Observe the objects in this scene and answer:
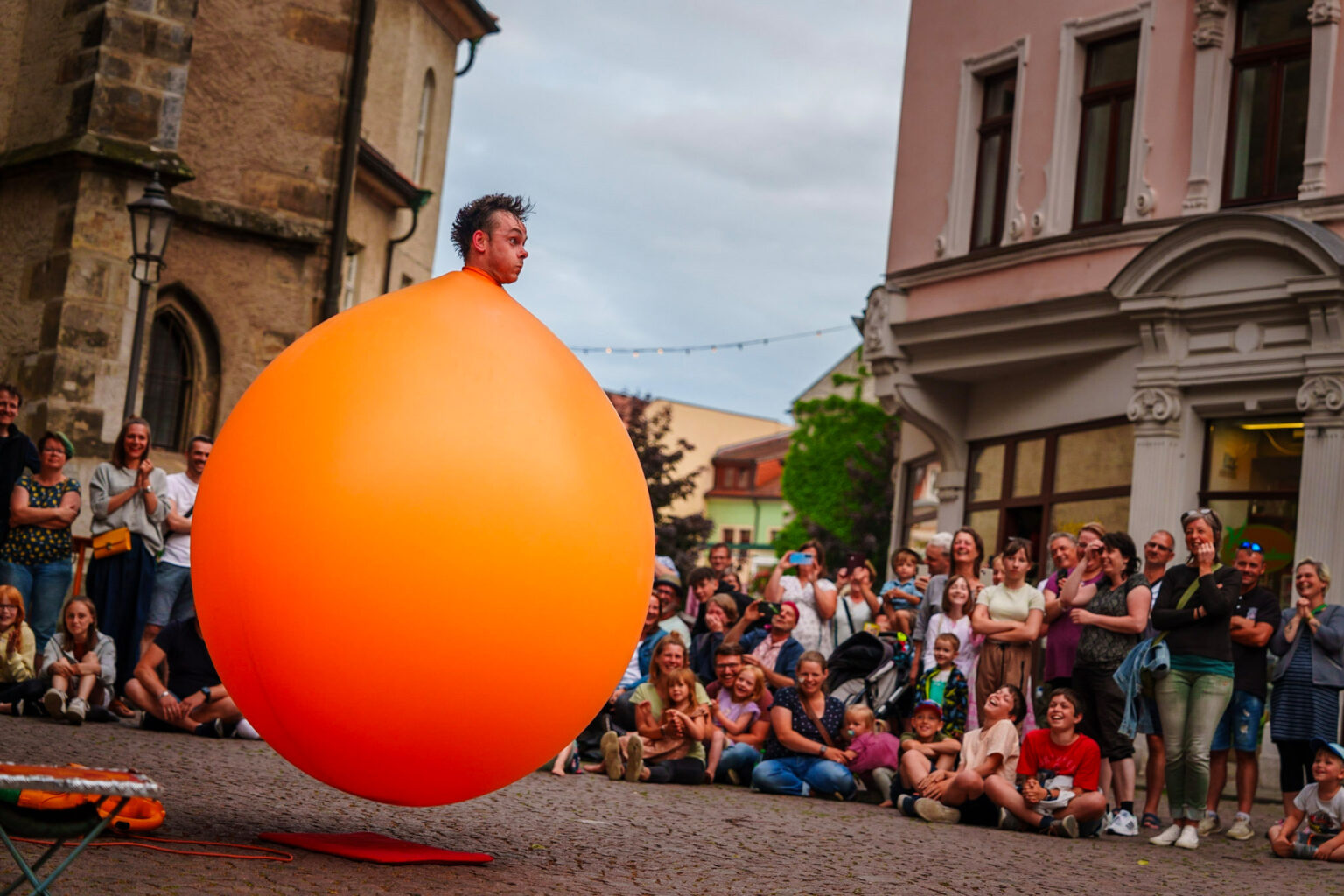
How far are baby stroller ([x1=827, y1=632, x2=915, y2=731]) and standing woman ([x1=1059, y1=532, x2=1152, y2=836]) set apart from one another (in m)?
1.69

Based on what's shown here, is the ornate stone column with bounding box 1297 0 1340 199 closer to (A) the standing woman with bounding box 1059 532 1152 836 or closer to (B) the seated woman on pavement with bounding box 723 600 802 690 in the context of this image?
(A) the standing woman with bounding box 1059 532 1152 836

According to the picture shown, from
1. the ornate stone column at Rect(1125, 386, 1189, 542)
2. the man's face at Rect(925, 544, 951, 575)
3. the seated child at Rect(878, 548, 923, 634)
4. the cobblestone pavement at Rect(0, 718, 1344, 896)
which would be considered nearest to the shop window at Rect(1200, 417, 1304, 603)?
the ornate stone column at Rect(1125, 386, 1189, 542)

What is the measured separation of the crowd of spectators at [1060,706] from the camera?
9875 mm

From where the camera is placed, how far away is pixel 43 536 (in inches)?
432

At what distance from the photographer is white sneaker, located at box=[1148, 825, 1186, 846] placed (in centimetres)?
960

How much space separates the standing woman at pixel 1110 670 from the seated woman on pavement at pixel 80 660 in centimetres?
673

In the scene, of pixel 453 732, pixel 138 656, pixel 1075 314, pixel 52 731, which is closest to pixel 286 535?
pixel 453 732

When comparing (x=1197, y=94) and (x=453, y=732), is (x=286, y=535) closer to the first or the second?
(x=453, y=732)

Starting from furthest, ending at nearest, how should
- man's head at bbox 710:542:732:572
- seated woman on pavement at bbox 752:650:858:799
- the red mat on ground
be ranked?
man's head at bbox 710:542:732:572
seated woman on pavement at bbox 752:650:858:799
the red mat on ground

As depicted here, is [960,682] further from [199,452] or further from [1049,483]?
[1049,483]

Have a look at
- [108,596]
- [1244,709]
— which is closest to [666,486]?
[108,596]

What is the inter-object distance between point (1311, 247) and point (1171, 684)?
5.83 m

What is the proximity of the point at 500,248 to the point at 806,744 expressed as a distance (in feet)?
20.1

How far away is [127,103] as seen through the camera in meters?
15.4
